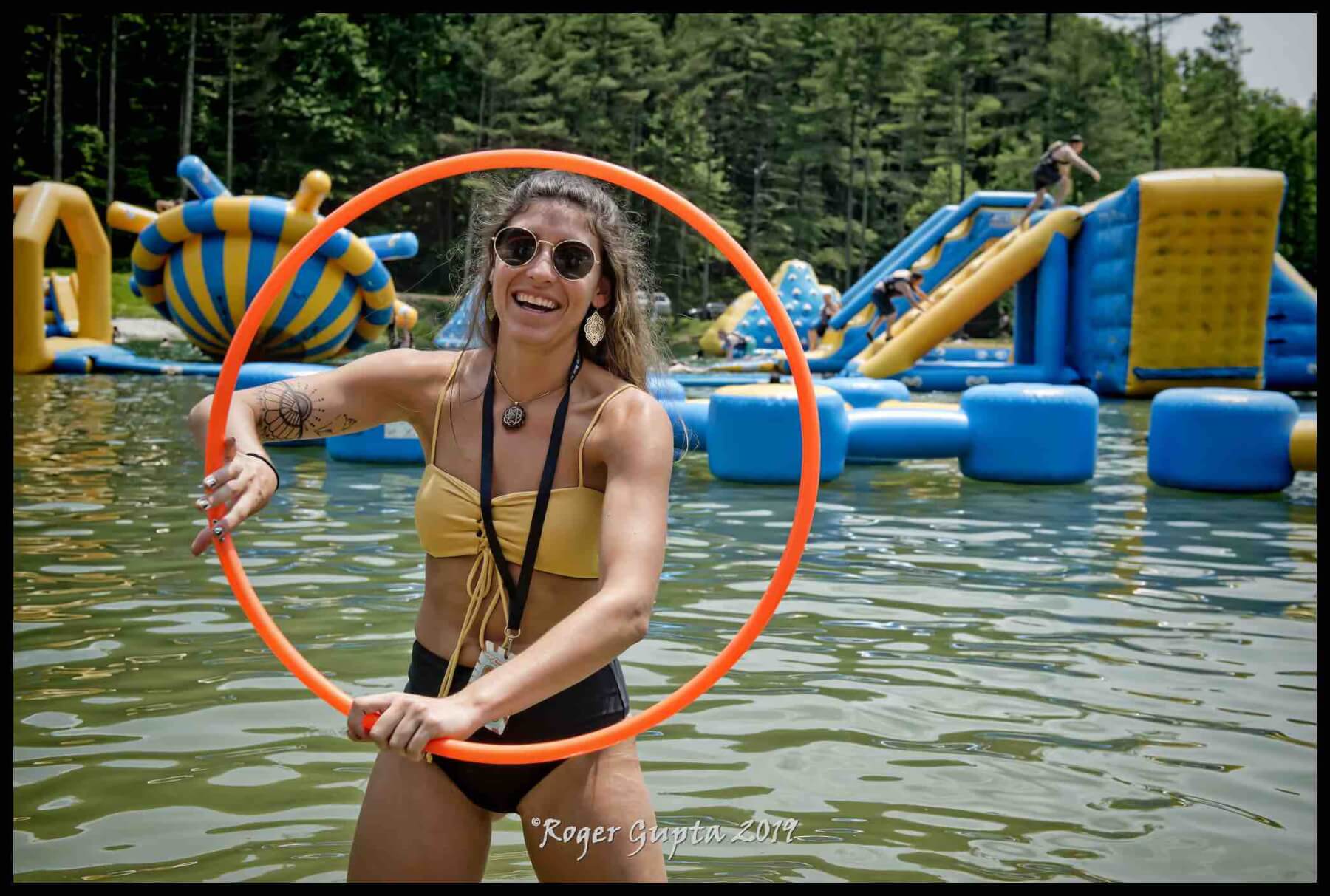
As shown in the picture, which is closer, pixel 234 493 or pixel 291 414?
pixel 234 493

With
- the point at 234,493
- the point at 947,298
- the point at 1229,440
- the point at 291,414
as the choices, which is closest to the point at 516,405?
the point at 291,414

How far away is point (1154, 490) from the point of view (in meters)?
9.14

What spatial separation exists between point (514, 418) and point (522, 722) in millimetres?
573

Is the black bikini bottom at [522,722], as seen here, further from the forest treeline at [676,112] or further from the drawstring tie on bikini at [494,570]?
the forest treeline at [676,112]

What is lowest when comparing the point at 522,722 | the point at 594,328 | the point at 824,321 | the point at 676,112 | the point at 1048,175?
the point at 522,722

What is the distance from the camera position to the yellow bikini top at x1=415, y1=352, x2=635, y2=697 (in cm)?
240

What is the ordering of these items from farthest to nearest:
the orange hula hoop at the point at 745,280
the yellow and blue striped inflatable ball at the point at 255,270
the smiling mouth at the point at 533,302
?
1. the yellow and blue striped inflatable ball at the point at 255,270
2. the smiling mouth at the point at 533,302
3. the orange hula hoop at the point at 745,280

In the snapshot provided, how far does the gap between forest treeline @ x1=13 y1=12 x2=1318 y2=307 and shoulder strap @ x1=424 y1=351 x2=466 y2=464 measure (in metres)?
36.9

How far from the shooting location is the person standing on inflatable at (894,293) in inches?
747

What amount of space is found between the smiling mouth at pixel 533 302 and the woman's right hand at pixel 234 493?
1.78 feet

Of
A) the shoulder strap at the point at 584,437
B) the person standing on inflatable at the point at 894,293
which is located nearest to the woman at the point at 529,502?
the shoulder strap at the point at 584,437

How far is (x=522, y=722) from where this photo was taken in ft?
8.02

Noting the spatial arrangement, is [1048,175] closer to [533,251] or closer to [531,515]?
[533,251]

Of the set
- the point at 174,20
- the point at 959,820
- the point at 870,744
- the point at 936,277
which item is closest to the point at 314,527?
the point at 870,744
